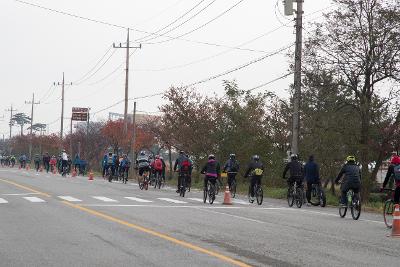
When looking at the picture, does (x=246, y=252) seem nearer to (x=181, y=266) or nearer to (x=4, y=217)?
(x=181, y=266)

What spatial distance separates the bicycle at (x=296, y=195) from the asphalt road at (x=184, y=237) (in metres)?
2.82

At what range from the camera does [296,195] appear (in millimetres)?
24922

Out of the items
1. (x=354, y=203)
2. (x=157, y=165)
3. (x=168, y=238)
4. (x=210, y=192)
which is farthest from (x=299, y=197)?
(x=157, y=165)

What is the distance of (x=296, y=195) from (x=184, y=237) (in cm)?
1203

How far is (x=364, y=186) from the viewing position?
3862 cm

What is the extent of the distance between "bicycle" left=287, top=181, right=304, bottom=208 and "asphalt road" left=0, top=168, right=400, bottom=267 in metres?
2.82

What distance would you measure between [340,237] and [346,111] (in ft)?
84.9

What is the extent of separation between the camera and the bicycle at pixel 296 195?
81.2 ft

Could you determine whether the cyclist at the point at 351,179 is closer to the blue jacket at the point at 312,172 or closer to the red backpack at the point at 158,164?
the blue jacket at the point at 312,172

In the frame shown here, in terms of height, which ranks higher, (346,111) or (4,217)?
(346,111)

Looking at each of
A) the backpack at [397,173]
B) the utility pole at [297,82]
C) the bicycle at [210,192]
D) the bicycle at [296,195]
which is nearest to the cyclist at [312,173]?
the bicycle at [296,195]

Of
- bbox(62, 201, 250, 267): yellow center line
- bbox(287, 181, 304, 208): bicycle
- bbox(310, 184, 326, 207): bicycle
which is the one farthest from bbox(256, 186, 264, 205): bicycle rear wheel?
bbox(62, 201, 250, 267): yellow center line

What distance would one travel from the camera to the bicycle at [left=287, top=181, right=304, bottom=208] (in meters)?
24.8

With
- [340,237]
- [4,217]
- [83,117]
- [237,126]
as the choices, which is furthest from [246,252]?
[83,117]
